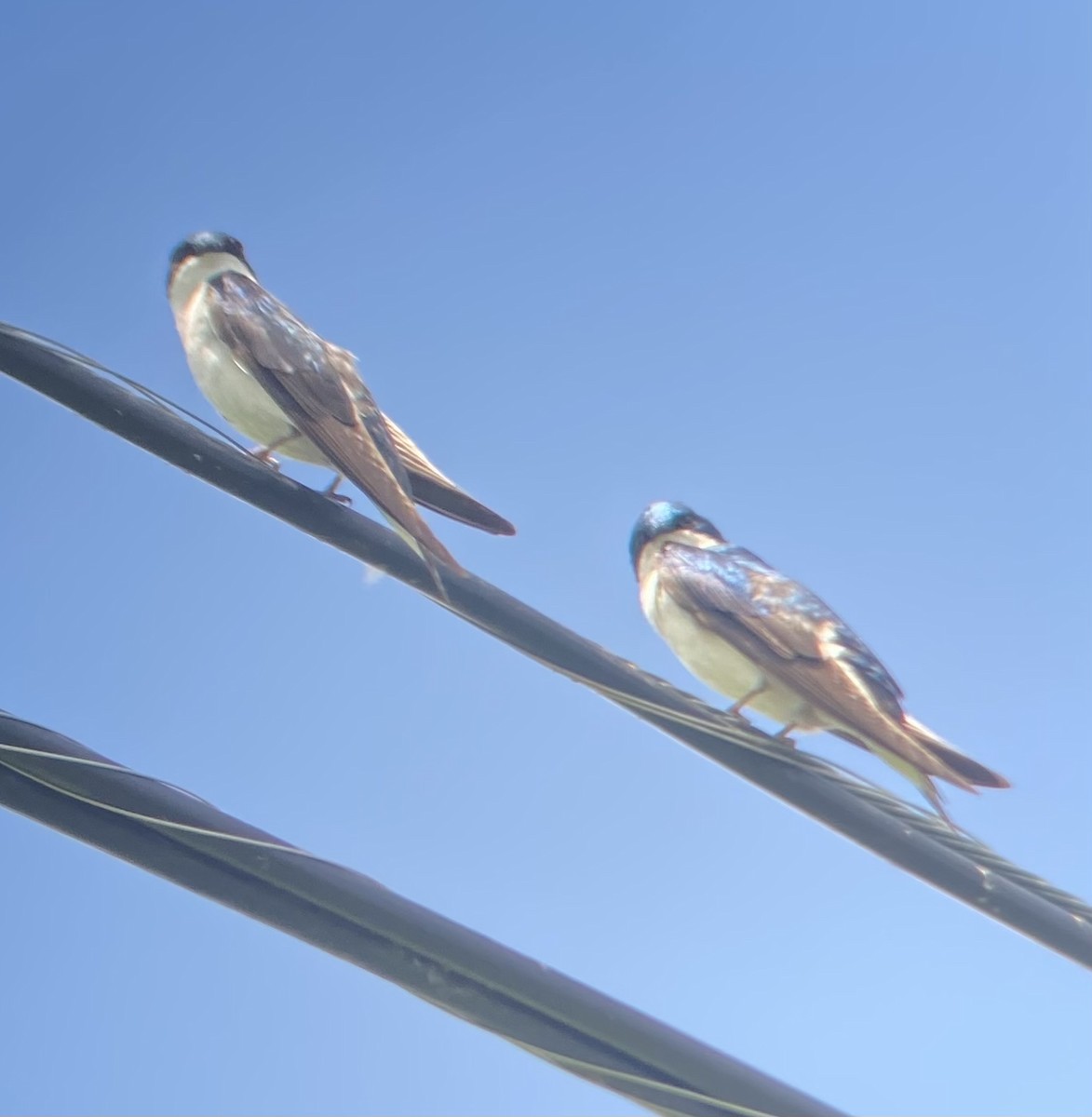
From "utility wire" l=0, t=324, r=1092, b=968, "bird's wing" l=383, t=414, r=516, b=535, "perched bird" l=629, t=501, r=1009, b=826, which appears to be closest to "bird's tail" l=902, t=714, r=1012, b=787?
"perched bird" l=629, t=501, r=1009, b=826

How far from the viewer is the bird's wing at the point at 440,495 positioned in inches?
170

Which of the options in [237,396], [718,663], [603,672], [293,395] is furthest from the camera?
[718,663]

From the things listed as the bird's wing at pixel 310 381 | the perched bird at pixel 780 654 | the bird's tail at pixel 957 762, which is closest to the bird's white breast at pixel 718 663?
the perched bird at pixel 780 654

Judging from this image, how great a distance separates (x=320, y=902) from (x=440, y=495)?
2.01m

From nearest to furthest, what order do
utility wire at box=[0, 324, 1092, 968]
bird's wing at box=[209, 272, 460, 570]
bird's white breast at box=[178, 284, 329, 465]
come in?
utility wire at box=[0, 324, 1092, 968]
bird's wing at box=[209, 272, 460, 570]
bird's white breast at box=[178, 284, 329, 465]

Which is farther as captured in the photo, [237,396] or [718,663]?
[718,663]

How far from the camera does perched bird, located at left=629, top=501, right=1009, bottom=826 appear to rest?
443 centimetres

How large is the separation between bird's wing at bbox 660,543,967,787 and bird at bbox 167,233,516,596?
99cm

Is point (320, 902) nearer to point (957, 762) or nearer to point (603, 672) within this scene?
point (603, 672)

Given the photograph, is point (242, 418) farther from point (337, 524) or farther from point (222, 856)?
point (222, 856)

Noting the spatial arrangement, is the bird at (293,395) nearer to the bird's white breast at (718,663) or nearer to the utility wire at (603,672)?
the utility wire at (603,672)

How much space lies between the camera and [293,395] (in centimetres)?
428

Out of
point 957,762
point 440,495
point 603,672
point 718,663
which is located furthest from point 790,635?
point 603,672

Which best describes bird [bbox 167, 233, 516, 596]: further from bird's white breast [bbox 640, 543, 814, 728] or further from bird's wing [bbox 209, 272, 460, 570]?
bird's white breast [bbox 640, 543, 814, 728]
